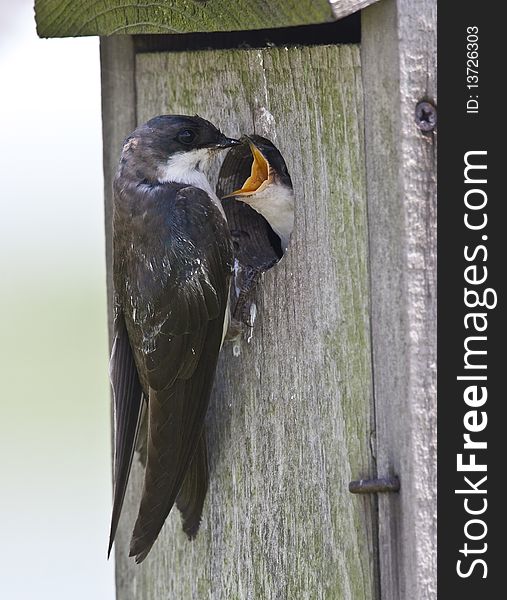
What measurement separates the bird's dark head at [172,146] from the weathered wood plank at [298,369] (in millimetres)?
73

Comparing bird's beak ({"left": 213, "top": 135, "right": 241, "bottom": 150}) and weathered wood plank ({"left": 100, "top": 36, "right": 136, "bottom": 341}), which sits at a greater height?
weathered wood plank ({"left": 100, "top": 36, "right": 136, "bottom": 341})

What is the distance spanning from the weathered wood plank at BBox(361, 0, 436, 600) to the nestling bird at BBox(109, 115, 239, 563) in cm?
34

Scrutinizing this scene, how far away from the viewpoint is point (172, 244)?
7.04ft

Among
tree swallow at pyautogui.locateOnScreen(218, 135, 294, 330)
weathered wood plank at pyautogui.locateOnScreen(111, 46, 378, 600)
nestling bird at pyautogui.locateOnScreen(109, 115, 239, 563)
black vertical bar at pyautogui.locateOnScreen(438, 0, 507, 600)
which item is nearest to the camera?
black vertical bar at pyautogui.locateOnScreen(438, 0, 507, 600)

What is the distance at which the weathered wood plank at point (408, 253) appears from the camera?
185 cm

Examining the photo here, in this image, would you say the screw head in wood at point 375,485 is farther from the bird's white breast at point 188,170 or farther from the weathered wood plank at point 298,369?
the bird's white breast at point 188,170

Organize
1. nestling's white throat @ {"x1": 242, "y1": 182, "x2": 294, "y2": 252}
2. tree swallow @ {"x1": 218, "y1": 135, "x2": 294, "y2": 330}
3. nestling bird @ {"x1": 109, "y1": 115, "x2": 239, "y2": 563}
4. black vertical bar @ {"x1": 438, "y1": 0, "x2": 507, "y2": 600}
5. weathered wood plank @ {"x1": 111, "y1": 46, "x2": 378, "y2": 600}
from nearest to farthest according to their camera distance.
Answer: black vertical bar @ {"x1": 438, "y1": 0, "x2": 507, "y2": 600} → weathered wood plank @ {"x1": 111, "y1": 46, "x2": 378, "y2": 600} → nestling bird @ {"x1": 109, "y1": 115, "x2": 239, "y2": 563} → tree swallow @ {"x1": 218, "y1": 135, "x2": 294, "y2": 330} → nestling's white throat @ {"x1": 242, "y1": 182, "x2": 294, "y2": 252}

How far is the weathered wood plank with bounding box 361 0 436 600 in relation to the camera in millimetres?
1853

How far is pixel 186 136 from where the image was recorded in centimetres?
218

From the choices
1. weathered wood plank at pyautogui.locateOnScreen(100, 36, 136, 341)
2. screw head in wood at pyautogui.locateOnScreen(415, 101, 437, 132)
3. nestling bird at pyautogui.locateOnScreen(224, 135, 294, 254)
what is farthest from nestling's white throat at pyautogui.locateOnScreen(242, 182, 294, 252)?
screw head in wood at pyautogui.locateOnScreen(415, 101, 437, 132)

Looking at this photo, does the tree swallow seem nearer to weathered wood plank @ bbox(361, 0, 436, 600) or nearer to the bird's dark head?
the bird's dark head

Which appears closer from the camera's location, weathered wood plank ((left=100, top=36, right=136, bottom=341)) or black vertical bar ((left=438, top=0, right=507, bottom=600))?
black vertical bar ((left=438, top=0, right=507, bottom=600))

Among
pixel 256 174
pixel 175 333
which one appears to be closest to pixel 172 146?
pixel 256 174

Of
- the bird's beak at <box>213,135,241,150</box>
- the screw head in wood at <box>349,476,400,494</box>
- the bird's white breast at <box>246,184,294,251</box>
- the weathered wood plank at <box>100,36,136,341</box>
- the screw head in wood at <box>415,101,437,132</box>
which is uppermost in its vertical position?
the weathered wood plank at <box>100,36,136,341</box>
